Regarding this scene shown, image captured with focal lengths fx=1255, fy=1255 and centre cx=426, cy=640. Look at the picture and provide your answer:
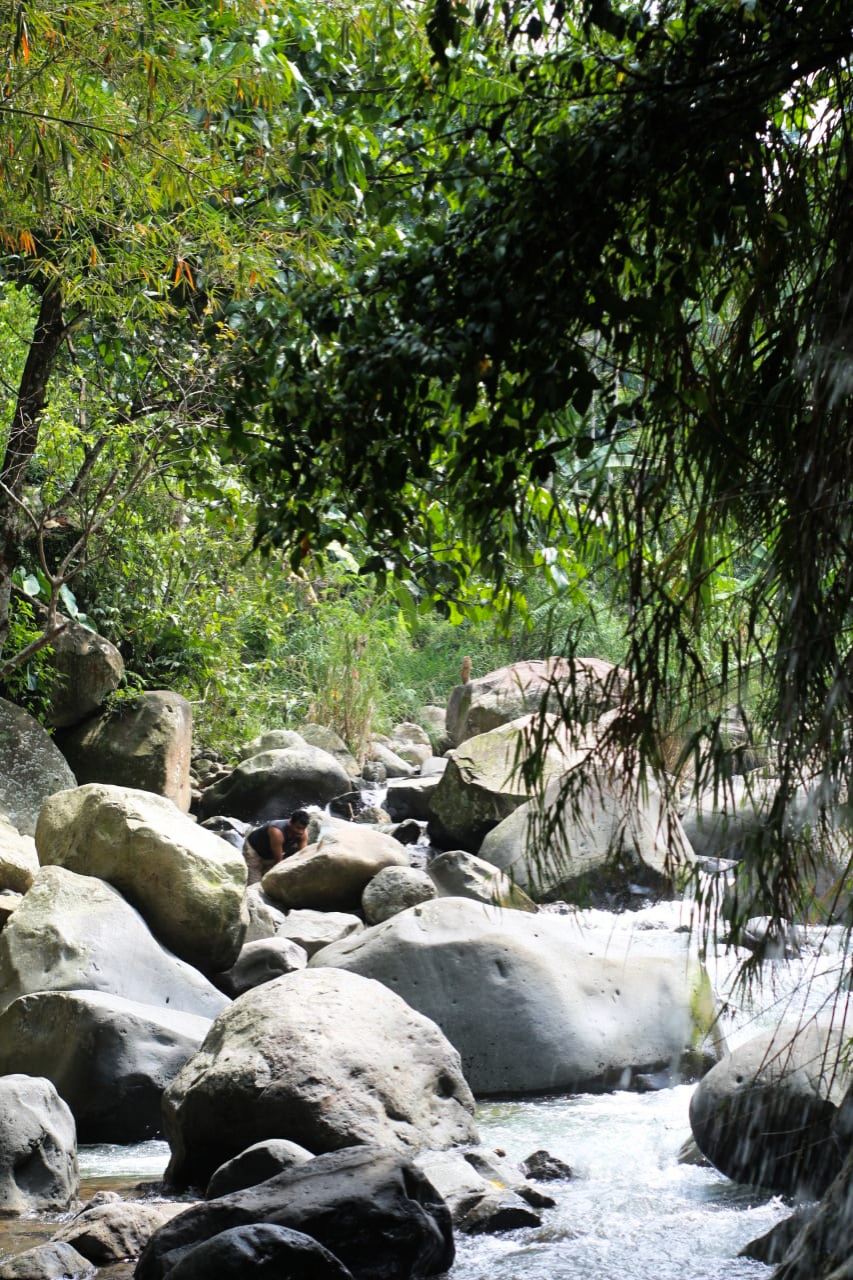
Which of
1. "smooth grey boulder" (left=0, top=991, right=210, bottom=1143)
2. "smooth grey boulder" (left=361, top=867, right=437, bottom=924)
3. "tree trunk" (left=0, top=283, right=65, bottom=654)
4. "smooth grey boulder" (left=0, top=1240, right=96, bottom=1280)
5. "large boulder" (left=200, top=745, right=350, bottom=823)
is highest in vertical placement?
"tree trunk" (left=0, top=283, right=65, bottom=654)

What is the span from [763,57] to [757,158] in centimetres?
22

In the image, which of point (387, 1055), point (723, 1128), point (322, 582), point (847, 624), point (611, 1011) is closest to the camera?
point (847, 624)

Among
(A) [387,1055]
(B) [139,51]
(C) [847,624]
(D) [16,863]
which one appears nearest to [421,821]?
(D) [16,863]

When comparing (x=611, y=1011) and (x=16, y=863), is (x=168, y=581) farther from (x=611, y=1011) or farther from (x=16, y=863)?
(x=611, y=1011)

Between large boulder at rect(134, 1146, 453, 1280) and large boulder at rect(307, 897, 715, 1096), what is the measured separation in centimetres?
259

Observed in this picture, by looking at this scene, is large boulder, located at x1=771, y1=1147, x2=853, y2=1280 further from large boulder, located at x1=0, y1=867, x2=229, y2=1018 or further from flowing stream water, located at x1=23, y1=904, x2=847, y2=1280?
large boulder, located at x1=0, y1=867, x2=229, y2=1018

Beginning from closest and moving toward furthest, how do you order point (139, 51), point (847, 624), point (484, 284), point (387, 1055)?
point (484, 284), point (847, 624), point (139, 51), point (387, 1055)

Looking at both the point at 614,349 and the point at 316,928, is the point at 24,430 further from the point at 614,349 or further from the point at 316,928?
the point at 614,349

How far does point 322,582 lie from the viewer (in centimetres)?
1862

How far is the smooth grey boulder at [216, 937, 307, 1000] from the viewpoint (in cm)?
801

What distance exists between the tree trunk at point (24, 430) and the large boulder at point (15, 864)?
1962 millimetres

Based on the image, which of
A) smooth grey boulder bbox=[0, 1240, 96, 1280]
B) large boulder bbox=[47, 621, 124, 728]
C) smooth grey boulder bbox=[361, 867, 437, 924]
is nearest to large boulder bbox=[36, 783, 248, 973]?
smooth grey boulder bbox=[361, 867, 437, 924]

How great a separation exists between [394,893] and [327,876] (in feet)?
3.17

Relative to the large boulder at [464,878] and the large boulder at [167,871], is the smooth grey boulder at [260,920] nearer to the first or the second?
the large boulder at [167,871]
